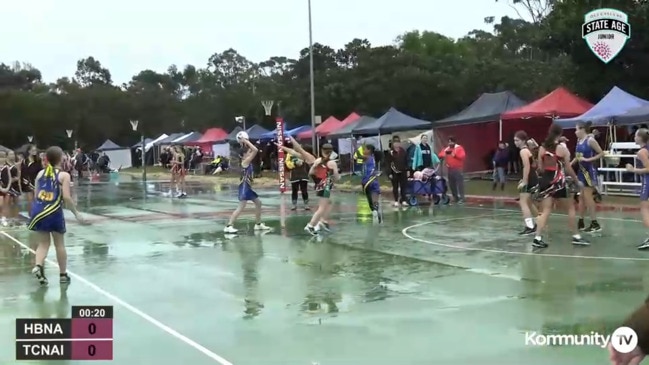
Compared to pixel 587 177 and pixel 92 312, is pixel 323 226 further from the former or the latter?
pixel 92 312

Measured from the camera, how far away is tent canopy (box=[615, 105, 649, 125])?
2247 centimetres

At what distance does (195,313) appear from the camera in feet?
26.9

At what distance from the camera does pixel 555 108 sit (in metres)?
27.4

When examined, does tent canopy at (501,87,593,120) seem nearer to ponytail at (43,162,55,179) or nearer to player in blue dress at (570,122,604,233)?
player in blue dress at (570,122,604,233)

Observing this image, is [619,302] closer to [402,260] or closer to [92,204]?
[402,260]

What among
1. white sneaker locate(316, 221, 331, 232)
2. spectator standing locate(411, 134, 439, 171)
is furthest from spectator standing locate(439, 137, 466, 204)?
white sneaker locate(316, 221, 331, 232)

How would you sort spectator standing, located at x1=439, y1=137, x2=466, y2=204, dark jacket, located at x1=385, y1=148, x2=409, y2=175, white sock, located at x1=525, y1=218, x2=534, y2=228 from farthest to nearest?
spectator standing, located at x1=439, y1=137, x2=466, y2=204 < dark jacket, located at x1=385, y1=148, x2=409, y2=175 < white sock, located at x1=525, y1=218, x2=534, y2=228

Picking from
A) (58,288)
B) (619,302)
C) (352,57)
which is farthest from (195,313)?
(352,57)

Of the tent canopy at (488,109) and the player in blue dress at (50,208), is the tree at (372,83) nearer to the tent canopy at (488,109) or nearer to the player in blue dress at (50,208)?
the tent canopy at (488,109)

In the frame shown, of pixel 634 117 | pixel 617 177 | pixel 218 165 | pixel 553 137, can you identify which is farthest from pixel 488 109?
pixel 218 165

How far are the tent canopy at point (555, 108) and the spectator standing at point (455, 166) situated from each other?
7.07 metres

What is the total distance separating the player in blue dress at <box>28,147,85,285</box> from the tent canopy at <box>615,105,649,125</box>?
1751cm
